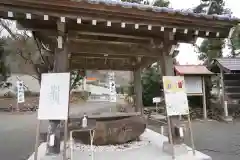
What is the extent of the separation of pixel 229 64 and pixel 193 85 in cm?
188

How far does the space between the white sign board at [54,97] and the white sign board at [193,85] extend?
23.8ft

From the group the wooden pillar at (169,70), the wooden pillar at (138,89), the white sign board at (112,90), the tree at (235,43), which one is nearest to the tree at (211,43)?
the tree at (235,43)

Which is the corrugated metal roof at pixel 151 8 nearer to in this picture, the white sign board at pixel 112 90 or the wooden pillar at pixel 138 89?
the white sign board at pixel 112 90

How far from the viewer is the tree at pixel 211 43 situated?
41.9 feet

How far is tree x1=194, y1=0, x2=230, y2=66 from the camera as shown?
12758 mm

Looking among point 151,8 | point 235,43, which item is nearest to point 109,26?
point 151,8

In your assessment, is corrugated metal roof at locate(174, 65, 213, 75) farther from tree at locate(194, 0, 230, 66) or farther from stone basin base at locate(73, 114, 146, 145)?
stone basin base at locate(73, 114, 146, 145)

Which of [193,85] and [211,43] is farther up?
[211,43]

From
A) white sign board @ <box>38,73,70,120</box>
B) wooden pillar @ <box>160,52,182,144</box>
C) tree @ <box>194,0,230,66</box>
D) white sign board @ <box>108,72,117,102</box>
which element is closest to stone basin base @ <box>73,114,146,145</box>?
white sign board @ <box>108,72,117,102</box>

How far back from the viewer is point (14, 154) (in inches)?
184

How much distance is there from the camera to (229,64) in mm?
9438

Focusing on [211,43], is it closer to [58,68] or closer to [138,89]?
[138,89]

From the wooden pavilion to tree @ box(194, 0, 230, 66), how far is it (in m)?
9.80

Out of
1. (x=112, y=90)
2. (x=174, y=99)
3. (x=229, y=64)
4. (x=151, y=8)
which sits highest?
(x=229, y=64)
